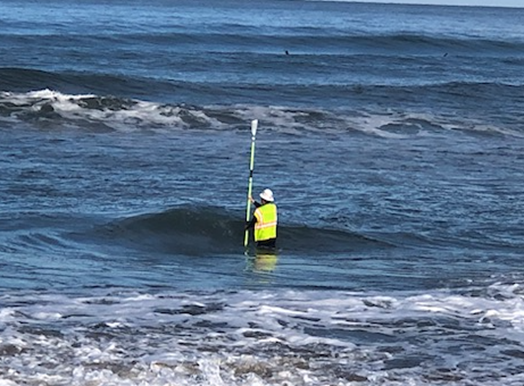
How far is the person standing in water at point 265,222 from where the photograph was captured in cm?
1625

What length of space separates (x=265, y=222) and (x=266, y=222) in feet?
0.07

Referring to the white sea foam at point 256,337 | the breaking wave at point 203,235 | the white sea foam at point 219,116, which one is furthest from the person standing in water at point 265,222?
the white sea foam at point 219,116

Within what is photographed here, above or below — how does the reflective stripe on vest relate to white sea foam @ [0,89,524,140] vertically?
above

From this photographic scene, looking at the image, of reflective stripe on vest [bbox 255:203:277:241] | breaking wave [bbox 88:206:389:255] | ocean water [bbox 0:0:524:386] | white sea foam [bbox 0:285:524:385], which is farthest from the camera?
breaking wave [bbox 88:206:389:255]

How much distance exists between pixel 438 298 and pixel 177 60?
3769 cm

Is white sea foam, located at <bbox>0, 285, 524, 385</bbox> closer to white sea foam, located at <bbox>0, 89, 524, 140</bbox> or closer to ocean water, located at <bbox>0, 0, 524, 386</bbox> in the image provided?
ocean water, located at <bbox>0, 0, 524, 386</bbox>

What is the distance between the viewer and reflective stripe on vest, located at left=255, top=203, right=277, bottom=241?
1625cm

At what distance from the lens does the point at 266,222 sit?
644 inches

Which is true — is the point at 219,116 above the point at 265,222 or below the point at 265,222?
below

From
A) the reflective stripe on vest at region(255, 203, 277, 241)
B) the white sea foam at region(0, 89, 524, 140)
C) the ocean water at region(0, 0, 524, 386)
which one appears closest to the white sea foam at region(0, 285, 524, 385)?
the ocean water at region(0, 0, 524, 386)

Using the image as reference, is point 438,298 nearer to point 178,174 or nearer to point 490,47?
point 178,174

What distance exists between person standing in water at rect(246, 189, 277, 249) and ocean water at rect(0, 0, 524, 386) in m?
0.36

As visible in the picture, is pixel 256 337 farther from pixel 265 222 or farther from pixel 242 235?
pixel 242 235

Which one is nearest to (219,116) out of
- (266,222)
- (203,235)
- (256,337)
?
(203,235)
